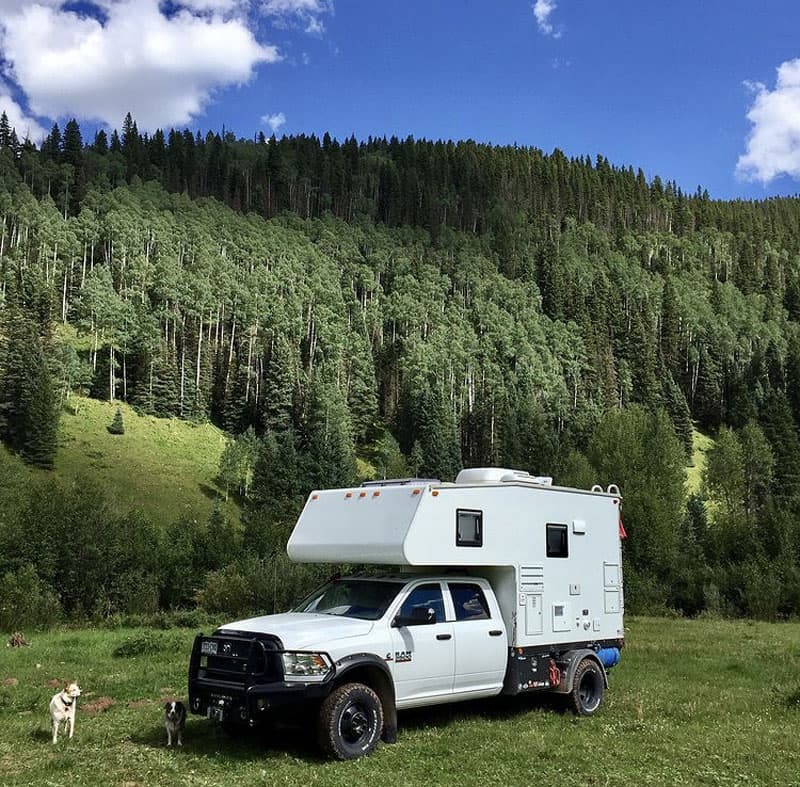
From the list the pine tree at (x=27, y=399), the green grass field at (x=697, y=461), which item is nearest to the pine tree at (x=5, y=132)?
the pine tree at (x=27, y=399)

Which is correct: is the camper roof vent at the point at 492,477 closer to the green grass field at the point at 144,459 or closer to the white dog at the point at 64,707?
the white dog at the point at 64,707

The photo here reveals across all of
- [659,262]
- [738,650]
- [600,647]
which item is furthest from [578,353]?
[600,647]

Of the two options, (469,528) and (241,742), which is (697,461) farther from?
(241,742)

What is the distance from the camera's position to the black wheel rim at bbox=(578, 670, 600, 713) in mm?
13492

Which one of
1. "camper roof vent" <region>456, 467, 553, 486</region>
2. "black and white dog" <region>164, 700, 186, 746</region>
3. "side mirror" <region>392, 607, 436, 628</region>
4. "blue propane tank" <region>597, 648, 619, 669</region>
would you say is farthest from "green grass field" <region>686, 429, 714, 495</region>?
"black and white dog" <region>164, 700, 186, 746</region>

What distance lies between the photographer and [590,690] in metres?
13.7

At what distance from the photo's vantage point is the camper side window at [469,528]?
12120 millimetres

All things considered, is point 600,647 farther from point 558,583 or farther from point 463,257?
point 463,257

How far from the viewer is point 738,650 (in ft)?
77.5

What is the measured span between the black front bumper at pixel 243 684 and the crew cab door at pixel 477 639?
8.19 feet

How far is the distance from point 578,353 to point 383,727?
433ft

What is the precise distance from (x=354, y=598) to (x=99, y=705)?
5.48 m

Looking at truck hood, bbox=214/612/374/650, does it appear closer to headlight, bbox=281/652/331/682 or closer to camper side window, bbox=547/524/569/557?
headlight, bbox=281/652/331/682

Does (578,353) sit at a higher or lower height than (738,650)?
higher
